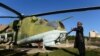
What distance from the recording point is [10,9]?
1408 cm

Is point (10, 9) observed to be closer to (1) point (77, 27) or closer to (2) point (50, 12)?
(2) point (50, 12)

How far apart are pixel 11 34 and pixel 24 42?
120cm

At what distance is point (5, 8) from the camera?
1356 centimetres

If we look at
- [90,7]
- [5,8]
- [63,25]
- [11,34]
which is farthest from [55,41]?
[90,7]

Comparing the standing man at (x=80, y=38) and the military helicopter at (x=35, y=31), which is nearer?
the standing man at (x=80, y=38)

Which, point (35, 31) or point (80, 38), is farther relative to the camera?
point (35, 31)

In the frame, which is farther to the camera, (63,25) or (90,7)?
(63,25)

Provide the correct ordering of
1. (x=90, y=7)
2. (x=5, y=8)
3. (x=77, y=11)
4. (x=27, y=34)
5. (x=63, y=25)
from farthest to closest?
1. (x=63, y=25)
2. (x=27, y=34)
3. (x=5, y=8)
4. (x=77, y=11)
5. (x=90, y=7)

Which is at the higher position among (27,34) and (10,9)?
(10,9)

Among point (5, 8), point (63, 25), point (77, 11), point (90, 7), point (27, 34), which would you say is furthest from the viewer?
point (63, 25)

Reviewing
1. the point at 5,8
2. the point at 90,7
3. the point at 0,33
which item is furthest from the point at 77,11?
the point at 0,33

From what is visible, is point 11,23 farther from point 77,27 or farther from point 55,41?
point 77,27

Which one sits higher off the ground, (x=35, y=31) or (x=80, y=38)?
(x=35, y=31)

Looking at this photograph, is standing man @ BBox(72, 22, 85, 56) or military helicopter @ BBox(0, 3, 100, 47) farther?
military helicopter @ BBox(0, 3, 100, 47)
